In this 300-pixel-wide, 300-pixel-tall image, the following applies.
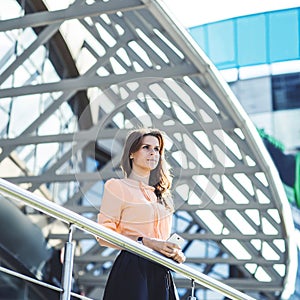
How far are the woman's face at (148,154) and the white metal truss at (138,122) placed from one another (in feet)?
20.3

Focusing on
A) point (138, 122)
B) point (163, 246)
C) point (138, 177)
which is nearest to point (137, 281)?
point (163, 246)

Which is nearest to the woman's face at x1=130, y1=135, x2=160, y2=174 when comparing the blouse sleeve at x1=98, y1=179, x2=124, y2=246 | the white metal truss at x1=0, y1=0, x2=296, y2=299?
the blouse sleeve at x1=98, y1=179, x2=124, y2=246

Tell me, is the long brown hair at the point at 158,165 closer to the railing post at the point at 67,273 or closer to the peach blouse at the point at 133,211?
A: the peach blouse at the point at 133,211

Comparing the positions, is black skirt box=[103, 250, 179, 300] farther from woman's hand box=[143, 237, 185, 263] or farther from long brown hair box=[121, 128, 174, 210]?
long brown hair box=[121, 128, 174, 210]

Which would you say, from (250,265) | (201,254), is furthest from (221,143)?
(201,254)

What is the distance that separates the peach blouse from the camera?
352 centimetres

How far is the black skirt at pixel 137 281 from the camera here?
340 cm

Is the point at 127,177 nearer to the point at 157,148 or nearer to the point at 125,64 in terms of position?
the point at 157,148

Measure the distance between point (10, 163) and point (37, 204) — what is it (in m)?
11.2

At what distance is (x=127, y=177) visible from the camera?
361 cm

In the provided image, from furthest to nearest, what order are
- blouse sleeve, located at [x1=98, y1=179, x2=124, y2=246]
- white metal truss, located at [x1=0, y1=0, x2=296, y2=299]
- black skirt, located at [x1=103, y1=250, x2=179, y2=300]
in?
white metal truss, located at [x1=0, y1=0, x2=296, y2=299], blouse sleeve, located at [x1=98, y1=179, x2=124, y2=246], black skirt, located at [x1=103, y1=250, x2=179, y2=300]

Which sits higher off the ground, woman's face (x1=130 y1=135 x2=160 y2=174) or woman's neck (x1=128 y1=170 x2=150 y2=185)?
woman's face (x1=130 y1=135 x2=160 y2=174)

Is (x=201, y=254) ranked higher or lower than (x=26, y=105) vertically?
lower

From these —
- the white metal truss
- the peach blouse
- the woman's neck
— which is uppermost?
the white metal truss
